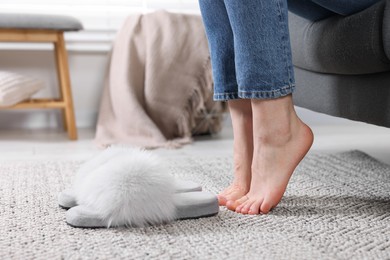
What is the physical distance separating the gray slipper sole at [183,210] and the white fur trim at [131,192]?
0.01 meters

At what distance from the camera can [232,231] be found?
88 cm

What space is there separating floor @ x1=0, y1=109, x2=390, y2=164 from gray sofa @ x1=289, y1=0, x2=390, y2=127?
404mm

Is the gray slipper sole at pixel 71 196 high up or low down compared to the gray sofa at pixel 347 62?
down

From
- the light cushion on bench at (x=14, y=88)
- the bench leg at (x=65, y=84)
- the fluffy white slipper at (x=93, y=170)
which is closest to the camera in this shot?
the fluffy white slipper at (x=93, y=170)

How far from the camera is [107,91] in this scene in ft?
7.62

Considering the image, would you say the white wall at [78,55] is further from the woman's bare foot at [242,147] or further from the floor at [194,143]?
the woman's bare foot at [242,147]

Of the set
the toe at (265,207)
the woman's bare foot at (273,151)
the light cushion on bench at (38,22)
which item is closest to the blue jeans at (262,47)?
the woman's bare foot at (273,151)

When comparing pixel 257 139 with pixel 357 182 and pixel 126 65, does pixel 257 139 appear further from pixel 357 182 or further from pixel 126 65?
pixel 126 65

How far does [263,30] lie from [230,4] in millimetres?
72

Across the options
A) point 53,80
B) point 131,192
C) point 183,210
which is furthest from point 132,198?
point 53,80

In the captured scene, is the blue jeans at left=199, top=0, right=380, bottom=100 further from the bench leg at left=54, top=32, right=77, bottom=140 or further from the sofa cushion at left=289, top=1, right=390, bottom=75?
the bench leg at left=54, top=32, right=77, bottom=140

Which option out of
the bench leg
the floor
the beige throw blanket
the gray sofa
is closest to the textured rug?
the gray sofa

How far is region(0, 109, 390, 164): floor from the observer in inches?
71.8

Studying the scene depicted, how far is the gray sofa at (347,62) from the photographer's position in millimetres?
1048
